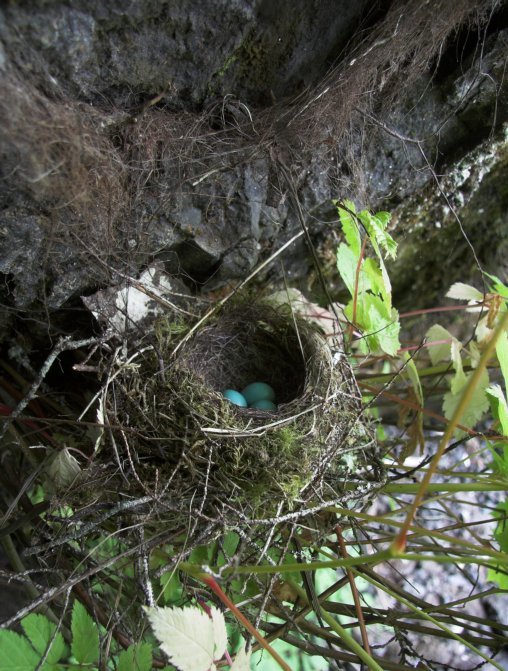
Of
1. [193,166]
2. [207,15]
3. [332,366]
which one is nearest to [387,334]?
[332,366]

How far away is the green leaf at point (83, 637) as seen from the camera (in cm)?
81

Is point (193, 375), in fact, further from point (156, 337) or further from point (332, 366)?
point (332, 366)

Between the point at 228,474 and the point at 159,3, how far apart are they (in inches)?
28.6

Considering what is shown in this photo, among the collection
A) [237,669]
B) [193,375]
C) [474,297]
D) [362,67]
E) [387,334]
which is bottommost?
[237,669]

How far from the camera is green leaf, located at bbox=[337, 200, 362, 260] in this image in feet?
3.35

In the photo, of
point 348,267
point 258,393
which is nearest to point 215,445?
point 258,393

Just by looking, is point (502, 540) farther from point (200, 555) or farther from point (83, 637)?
point (83, 637)

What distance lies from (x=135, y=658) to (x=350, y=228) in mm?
784

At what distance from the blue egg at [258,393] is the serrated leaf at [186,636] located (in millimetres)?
613

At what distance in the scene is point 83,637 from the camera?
2.67 ft

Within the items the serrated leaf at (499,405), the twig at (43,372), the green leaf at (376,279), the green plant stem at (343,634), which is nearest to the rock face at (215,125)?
the twig at (43,372)

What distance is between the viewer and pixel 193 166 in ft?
3.31

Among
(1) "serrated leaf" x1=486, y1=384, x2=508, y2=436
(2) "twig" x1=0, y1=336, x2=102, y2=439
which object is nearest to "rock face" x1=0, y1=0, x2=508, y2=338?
(2) "twig" x1=0, y1=336, x2=102, y2=439

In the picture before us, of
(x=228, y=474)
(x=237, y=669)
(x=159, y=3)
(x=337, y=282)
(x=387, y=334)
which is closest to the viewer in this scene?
(x=237, y=669)
